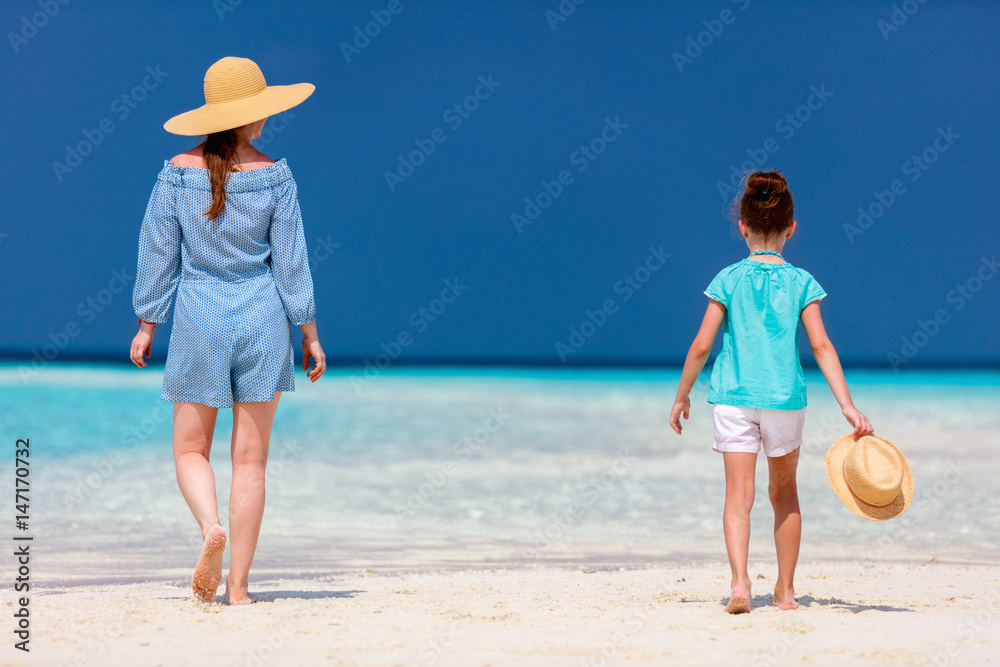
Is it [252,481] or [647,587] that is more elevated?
[252,481]

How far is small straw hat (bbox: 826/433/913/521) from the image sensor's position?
286cm

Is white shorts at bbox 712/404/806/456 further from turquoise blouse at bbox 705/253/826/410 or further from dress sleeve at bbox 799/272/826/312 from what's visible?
dress sleeve at bbox 799/272/826/312

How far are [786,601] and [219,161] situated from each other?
2.18 m

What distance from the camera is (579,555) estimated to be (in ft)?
14.6

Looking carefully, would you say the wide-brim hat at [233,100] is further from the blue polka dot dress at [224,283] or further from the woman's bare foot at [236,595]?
the woman's bare foot at [236,595]

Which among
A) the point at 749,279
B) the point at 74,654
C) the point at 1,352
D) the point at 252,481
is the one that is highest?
the point at 749,279

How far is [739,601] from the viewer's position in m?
2.80

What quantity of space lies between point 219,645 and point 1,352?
87.1 ft

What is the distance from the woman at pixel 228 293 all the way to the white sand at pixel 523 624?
378mm

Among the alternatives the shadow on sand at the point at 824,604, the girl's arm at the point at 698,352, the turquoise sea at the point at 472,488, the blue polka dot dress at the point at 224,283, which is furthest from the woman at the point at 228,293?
the shadow on sand at the point at 824,604

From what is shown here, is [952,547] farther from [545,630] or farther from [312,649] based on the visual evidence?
[312,649]

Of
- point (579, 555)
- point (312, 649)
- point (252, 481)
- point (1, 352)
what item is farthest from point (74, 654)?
point (1, 352)

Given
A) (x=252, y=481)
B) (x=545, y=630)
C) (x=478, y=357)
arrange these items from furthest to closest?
(x=478, y=357), (x=252, y=481), (x=545, y=630)

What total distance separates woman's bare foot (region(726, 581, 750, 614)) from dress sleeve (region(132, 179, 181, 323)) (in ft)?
6.17
